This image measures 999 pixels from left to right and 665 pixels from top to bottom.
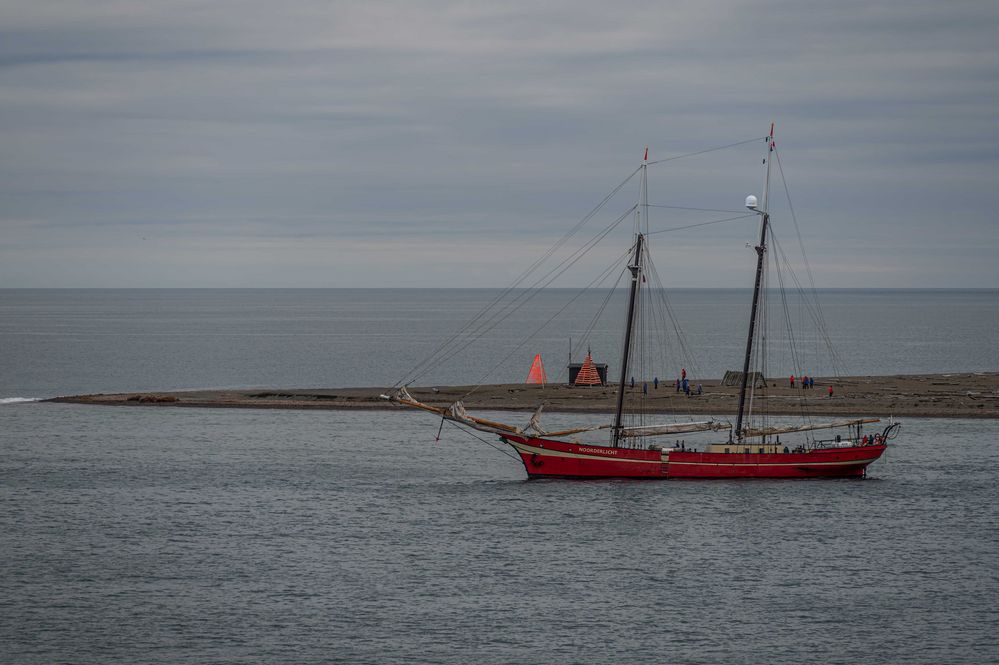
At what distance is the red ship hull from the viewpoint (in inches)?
3130

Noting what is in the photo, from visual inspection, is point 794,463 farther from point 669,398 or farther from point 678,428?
point 669,398

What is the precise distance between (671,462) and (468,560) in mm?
23823

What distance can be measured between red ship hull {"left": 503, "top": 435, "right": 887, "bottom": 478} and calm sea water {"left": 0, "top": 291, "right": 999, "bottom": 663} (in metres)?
1.03

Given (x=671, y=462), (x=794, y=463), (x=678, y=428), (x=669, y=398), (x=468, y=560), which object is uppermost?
(x=669, y=398)

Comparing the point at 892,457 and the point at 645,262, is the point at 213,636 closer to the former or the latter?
the point at 645,262

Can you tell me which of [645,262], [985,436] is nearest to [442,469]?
[645,262]

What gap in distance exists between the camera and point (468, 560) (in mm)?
60094

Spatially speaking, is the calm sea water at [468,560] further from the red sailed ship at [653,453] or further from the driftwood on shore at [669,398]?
the driftwood on shore at [669,398]

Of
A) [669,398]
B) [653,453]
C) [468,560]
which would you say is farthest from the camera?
[669,398]

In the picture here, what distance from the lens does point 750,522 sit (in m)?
69.4

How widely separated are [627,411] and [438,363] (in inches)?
3476

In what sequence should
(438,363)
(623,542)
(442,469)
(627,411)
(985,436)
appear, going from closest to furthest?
(623,542) → (442,469) → (985,436) → (627,411) → (438,363)

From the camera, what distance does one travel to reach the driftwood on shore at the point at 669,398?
11419 centimetres

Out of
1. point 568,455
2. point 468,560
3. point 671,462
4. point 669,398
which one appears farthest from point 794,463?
point 669,398
